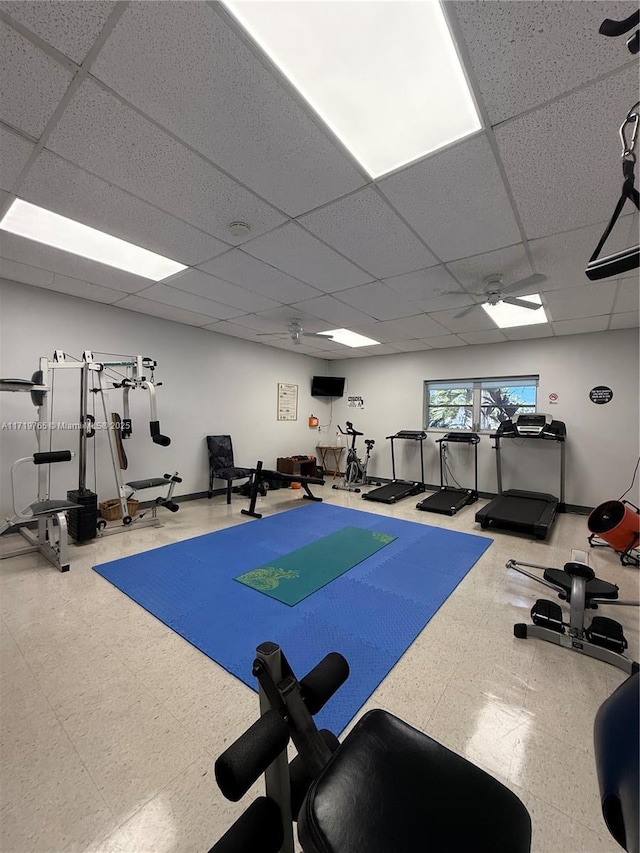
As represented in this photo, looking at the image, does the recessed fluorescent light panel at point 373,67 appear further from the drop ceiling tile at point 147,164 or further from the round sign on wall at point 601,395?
the round sign on wall at point 601,395

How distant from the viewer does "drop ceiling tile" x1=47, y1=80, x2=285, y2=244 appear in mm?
1642

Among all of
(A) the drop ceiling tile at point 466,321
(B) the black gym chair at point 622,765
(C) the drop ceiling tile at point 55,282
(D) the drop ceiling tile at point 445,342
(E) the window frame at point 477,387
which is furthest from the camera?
(E) the window frame at point 477,387

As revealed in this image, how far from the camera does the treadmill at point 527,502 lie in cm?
425

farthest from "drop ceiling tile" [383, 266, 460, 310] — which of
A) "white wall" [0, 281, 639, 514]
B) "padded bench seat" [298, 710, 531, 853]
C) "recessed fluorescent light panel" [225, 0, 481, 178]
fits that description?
"padded bench seat" [298, 710, 531, 853]

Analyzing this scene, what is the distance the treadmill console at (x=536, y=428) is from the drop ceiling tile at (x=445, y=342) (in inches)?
64.8

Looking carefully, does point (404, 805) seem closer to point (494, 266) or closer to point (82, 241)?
point (494, 266)

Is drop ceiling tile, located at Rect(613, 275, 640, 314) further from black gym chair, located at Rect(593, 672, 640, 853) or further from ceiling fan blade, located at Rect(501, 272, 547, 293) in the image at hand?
black gym chair, located at Rect(593, 672, 640, 853)

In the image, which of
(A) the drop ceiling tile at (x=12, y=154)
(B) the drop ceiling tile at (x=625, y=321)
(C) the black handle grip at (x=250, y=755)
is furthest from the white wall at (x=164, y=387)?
(B) the drop ceiling tile at (x=625, y=321)

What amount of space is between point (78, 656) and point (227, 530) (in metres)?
2.26

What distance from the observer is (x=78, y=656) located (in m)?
2.04

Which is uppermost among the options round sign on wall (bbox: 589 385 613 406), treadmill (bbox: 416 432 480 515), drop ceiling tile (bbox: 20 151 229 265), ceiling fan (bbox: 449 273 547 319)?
drop ceiling tile (bbox: 20 151 229 265)

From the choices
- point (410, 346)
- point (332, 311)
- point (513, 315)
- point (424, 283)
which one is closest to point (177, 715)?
point (424, 283)

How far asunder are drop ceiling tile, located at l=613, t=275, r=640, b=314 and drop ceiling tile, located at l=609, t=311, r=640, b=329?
14 cm

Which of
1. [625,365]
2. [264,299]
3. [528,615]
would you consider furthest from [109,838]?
[625,365]
